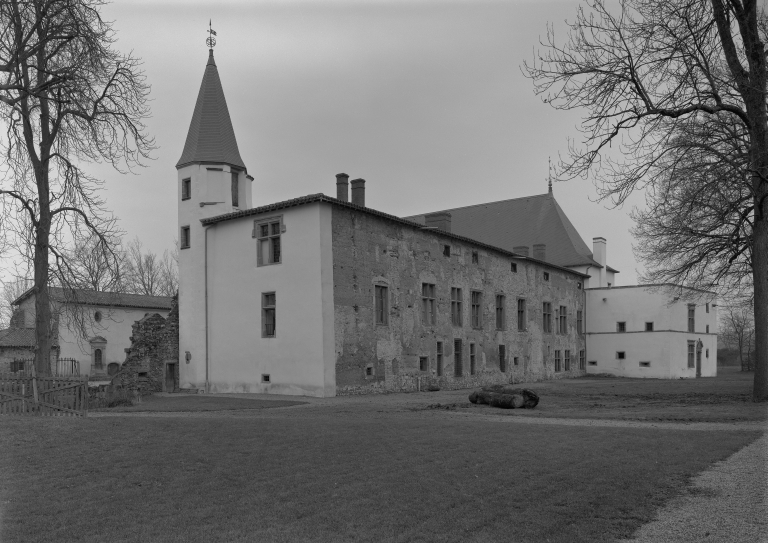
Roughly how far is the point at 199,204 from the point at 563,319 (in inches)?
1051

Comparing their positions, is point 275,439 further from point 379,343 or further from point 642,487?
point 379,343

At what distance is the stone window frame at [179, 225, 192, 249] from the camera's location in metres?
30.0

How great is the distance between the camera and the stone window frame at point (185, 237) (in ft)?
98.3

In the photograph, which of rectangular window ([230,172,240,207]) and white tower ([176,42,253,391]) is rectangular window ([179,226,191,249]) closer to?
white tower ([176,42,253,391])

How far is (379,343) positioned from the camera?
2734 cm

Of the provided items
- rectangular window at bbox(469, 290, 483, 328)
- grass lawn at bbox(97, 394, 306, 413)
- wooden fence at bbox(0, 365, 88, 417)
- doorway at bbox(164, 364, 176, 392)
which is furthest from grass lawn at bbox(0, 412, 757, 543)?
rectangular window at bbox(469, 290, 483, 328)

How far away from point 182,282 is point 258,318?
5289mm

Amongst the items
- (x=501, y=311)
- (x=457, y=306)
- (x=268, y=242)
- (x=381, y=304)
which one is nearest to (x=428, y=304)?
(x=457, y=306)

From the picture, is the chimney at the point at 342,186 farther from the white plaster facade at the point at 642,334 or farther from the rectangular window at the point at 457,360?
the white plaster facade at the point at 642,334

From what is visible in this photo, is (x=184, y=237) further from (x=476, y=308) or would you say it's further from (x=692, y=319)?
(x=692, y=319)

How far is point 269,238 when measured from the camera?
2695 cm

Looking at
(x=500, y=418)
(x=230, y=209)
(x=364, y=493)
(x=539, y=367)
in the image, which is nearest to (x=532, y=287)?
(x=539, y=367)

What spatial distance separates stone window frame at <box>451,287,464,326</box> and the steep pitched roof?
12.0m

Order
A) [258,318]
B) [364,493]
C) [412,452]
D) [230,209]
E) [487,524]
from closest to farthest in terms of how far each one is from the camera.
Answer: [487,524], [364,493], [412,452], [258,318], [230,209]
